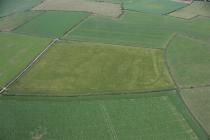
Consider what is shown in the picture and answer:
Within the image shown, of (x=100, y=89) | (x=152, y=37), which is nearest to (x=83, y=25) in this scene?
(x=152, y=37)

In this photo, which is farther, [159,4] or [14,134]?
[159,4]

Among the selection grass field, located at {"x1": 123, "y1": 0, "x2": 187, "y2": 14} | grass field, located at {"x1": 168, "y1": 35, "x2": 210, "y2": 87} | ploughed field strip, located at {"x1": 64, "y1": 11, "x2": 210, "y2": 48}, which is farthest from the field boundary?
grass field, located at {"x1": 123, "y1": 0, "x2": 187, "y2": 14}

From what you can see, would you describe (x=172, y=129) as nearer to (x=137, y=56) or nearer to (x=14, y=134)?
(x=14, y=134)

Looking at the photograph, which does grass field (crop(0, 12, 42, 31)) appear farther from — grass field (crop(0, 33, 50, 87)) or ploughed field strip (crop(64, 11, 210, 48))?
ploughed field strip (crop(64, 11, 210, 48))

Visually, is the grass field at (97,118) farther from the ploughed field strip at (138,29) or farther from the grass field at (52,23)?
the grass field at (52,23)

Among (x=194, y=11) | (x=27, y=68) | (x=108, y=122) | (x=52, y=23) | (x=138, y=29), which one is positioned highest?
(x=52, y=23)

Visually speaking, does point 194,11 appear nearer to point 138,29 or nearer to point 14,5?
point 138,29

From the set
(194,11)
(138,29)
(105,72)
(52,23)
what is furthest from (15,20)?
(194,11)
